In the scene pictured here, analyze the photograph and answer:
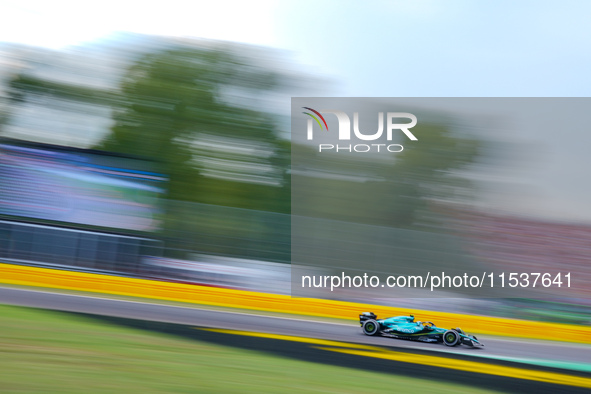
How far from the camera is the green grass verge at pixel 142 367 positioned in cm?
307

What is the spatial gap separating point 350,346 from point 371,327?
0.93 meters

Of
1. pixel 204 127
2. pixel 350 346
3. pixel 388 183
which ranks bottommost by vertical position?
pixel 350 346

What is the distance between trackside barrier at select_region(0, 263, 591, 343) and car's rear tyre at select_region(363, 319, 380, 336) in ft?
7.03

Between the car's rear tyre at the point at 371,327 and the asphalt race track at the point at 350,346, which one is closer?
the asphalt race track at the point at 350,346

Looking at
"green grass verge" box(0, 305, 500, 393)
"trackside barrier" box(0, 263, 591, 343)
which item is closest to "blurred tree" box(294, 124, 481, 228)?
"trackside barrier" box(0, 263, 591, 343)

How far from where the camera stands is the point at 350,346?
5.61 metres

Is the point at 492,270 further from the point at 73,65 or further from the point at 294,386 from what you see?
the point at 73,65

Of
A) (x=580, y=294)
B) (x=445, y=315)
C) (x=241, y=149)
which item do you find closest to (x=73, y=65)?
(x=241, y=149)

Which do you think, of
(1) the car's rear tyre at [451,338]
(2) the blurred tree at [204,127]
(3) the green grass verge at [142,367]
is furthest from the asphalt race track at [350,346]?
(2) the blurred tree at [204,127]

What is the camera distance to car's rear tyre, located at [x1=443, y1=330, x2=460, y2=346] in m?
6.05

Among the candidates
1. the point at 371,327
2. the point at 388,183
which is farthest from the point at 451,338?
the point at 388,183

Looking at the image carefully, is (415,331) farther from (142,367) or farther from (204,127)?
(204,127)

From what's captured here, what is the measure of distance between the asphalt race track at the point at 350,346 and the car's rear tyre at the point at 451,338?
3.2 inches

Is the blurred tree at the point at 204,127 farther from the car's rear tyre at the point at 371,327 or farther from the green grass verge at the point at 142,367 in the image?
the green grass verge at the point at 142,367
